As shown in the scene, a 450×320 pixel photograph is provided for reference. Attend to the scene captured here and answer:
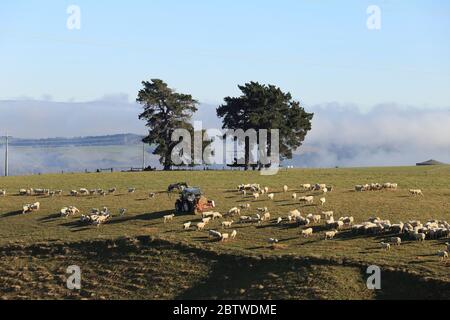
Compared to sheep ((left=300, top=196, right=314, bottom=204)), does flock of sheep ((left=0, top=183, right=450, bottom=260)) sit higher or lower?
lower

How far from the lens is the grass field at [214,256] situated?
4041cm

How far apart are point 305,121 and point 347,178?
132 ft

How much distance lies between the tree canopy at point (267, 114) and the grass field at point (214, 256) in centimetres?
5493

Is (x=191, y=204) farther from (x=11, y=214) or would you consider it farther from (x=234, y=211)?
(x=11, y=214)

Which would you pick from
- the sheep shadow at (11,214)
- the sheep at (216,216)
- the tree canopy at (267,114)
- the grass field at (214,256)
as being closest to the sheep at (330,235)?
the grass field at (214,256)

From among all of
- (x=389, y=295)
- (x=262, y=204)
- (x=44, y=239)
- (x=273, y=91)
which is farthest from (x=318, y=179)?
(x=389, y=295)

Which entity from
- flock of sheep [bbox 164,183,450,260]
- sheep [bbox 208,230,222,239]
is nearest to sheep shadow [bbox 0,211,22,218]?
flock of sheep [bbox 164,183,450,260]

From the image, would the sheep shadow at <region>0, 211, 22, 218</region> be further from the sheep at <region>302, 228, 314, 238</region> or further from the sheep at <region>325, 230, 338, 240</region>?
the sheep at <region>325, 230, 338, 240</region>

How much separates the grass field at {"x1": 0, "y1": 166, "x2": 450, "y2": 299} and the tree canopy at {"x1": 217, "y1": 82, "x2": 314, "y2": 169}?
54928mm

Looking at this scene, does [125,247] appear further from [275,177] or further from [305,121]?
[305,121]

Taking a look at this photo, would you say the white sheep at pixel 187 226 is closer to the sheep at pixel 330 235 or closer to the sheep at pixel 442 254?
the sheep at pixel 330 235

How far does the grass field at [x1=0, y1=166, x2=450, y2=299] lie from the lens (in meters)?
40.4

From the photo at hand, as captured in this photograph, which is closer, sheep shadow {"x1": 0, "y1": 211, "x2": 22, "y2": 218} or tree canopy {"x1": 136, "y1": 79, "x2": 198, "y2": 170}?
sheep shadow {"x1": 0, "y1": 211, "x2": 22, "y2": 218}

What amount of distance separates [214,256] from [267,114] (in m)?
80.3
